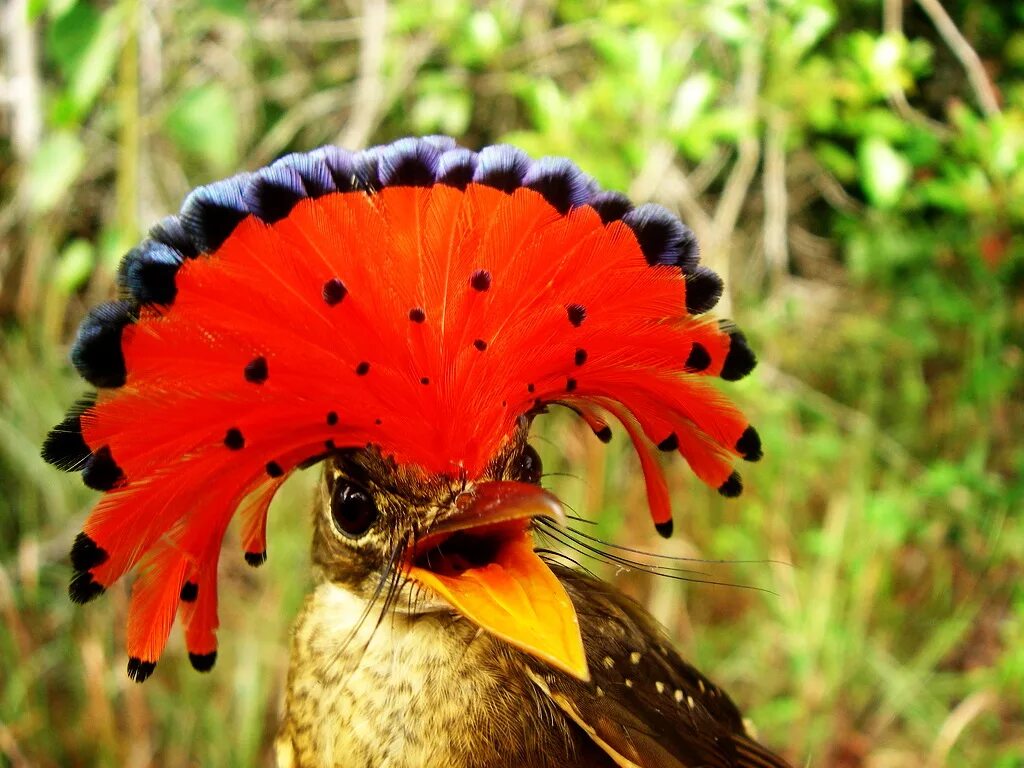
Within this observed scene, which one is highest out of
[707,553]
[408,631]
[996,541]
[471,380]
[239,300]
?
[239,300]

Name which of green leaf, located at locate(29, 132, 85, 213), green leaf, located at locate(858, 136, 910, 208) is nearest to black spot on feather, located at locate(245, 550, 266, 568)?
green leaf, located at locate(29, 132, 85, 213)

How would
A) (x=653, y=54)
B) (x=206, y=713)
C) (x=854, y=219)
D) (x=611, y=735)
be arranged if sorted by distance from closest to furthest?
(x=611, y=735)
(x=653, y=54)
(x=206, y=713)
(x=854, y=219)

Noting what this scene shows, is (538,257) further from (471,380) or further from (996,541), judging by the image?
(996,541)

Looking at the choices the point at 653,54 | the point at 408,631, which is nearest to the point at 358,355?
the point at 408,631

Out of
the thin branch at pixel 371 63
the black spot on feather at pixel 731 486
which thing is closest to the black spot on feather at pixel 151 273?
the black spot on feather at pixel 731 486

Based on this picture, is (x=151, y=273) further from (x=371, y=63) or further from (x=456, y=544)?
(x=371, y=63)

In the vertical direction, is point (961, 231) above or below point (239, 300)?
below

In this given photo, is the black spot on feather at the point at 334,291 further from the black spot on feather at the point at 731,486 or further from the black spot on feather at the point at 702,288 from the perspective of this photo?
the black spot on feather at the point at 731,486
